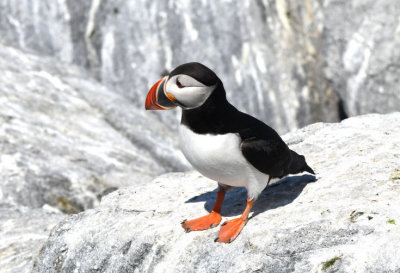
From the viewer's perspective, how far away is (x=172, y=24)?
13688 mm

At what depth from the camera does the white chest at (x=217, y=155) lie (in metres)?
4.41

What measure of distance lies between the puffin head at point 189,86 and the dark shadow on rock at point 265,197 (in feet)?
3.64

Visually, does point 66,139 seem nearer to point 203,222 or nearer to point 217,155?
point 203,222

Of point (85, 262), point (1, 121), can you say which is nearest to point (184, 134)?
point (85, 262)

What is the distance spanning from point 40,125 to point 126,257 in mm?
6025

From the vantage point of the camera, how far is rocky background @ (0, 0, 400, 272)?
4453mm

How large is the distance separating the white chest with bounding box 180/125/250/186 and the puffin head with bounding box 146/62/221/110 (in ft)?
0.83

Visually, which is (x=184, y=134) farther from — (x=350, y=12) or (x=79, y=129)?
(x=350, y=12)

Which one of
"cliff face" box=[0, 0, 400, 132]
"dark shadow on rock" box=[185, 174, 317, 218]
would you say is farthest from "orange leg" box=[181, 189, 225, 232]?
"cliff face" box=[0, 0, 400, 132]

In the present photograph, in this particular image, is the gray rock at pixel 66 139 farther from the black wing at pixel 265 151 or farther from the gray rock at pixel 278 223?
the black wing at pixel 265 151

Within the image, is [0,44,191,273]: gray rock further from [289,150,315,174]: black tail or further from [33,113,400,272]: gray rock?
[289,150,315,174]: black tail

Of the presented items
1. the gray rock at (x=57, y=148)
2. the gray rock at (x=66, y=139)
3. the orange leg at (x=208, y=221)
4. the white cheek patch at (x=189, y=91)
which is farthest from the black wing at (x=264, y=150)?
the gray rock at (x=66, y=139)

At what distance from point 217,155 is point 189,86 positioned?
553 millimetres

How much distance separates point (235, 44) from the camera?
13.6m
